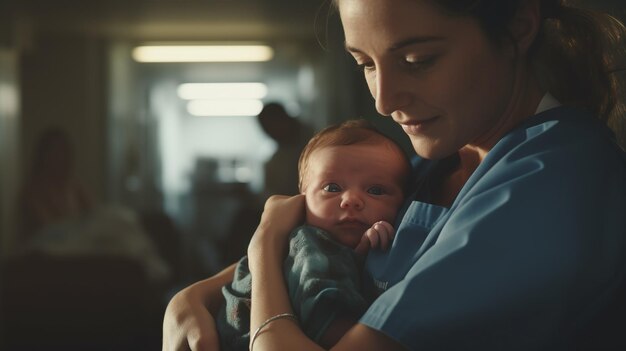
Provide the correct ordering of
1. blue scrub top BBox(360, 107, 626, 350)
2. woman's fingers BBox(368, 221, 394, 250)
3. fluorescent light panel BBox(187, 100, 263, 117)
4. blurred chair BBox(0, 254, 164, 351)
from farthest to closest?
blurred chair BBox(0, 254, 164, 351), fluorescent light panel BBox(187, 100, 263, 117), woman's fingers BBox(368, 221, 394, 250), blue scrub top BBox(360, 107, 626, 350)

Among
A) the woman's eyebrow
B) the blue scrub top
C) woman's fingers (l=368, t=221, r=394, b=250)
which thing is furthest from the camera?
woman's fingers (l=368, t=221, r=394, b=250)

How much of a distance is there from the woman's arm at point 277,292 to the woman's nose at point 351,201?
86 mm

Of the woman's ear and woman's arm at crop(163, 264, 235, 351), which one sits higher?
the woman's ear

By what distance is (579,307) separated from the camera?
0.73 meters

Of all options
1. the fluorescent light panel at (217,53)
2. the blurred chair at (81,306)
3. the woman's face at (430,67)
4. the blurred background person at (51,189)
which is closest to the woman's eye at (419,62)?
the woman's face at (430,67)

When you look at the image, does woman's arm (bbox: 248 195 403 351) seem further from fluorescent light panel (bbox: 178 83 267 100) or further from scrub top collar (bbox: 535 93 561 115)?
fluorescent light panel (bbox: 178 83 267 100)

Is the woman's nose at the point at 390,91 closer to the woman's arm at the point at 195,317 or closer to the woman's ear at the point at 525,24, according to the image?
the woman's ear at the point at 525,24

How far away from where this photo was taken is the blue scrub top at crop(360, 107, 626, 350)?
71cm

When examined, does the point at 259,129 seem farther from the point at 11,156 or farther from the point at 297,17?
the point at 11,156

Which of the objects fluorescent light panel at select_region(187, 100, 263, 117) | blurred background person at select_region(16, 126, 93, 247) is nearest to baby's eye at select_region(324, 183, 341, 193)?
fluorescent light panel at select_region(187, 100, 263, 117)

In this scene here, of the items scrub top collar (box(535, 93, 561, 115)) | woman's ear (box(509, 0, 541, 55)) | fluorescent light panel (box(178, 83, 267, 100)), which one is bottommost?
scrub top collar (box(535, 93, 561, 115))

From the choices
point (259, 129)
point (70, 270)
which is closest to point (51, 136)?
point (70, 270)

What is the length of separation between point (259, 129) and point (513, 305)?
2376 mm

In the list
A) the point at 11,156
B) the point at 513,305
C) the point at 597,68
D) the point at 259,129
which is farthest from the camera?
the point at 11,156
